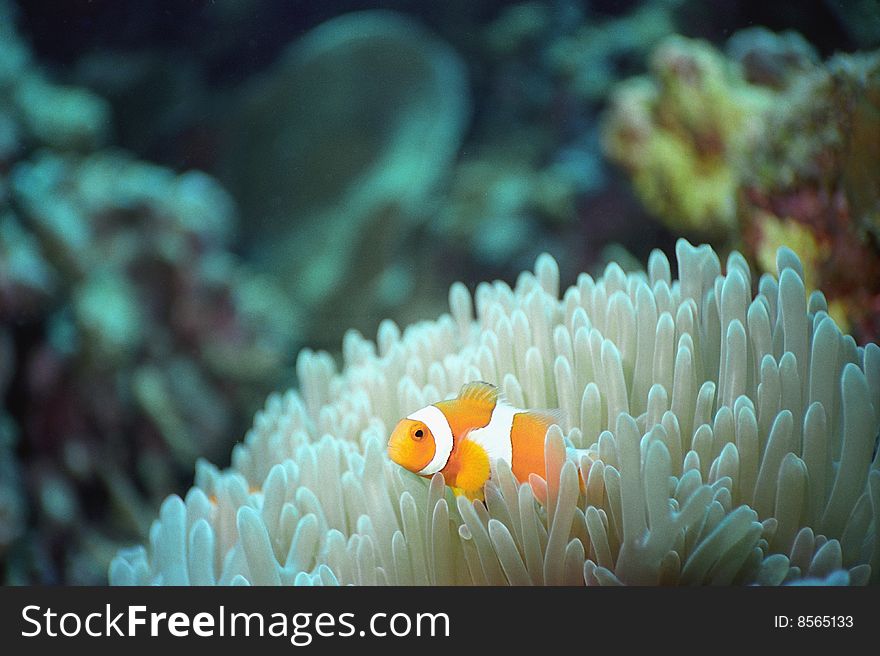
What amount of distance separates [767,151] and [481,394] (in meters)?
0.80

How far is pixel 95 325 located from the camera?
1238 mm

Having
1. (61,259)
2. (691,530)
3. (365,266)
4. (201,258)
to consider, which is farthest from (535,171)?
(61,259)

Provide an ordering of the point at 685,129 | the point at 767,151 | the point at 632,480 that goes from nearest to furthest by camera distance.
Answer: the point at 632,480, the point at 767,151, the point at 685,129

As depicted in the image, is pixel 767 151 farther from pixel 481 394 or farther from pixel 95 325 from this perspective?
pixel 95 325

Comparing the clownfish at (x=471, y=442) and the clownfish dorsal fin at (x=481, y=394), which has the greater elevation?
the clownfish dorsal fin at (x=481, y=394)

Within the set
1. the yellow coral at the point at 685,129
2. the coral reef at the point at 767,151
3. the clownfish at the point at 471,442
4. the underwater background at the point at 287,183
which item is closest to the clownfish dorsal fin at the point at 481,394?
the clownfish at the point at 471,442

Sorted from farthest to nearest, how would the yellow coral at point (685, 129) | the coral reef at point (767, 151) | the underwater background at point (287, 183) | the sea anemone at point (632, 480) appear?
the yellow coral at point (685, 129) < the underwater background at point (287, 183) < the coral reef at point (767, 151) < the sea anemone at point (632, 480)

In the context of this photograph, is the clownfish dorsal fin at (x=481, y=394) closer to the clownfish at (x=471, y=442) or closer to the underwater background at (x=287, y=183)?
the clownfish at (x=471, y=442)

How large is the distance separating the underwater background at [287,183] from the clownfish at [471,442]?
49 centimetres

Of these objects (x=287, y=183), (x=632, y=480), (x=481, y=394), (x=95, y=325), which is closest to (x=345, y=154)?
(x=287, y=183)

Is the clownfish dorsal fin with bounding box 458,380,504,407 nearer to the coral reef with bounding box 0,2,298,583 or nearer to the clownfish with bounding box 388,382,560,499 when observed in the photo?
the clownfish with bounding box 388,382,560,499

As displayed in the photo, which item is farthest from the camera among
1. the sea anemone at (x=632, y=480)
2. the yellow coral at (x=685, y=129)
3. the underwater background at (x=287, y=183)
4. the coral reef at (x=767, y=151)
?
the yellow coral at (x=685, y=129)

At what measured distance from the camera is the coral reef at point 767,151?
3.14ft

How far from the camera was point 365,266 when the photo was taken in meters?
1.28
